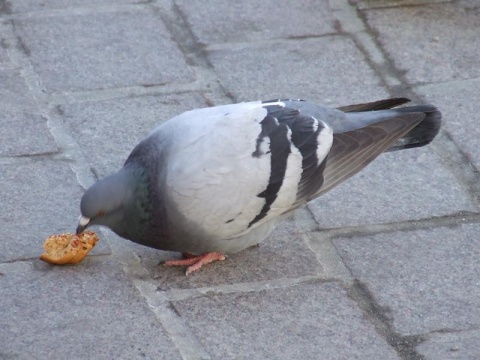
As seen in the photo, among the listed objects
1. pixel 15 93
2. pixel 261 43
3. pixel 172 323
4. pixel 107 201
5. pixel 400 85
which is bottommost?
pixel 15 93

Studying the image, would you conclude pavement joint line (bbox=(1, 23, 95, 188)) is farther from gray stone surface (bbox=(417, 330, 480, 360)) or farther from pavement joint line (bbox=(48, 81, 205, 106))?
gray stone surface (bbox=(417, 330, 480, 360))

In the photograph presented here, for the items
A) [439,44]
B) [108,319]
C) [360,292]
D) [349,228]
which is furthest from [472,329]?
[439,44]

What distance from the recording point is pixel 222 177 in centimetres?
391

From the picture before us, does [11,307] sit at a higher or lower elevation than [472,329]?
lower

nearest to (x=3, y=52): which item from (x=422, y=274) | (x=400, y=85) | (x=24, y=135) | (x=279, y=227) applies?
(x=24, y=135)

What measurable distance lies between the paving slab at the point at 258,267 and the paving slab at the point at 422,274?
0.55ft

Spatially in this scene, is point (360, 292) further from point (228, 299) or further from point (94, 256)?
point (94, 256)

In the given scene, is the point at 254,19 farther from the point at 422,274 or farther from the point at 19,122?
the point at 422,274

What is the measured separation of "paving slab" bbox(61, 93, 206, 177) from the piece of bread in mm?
631

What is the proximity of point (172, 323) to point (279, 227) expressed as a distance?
809 millimetres

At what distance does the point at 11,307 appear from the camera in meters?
3.89

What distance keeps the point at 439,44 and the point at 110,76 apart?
5.77 feet

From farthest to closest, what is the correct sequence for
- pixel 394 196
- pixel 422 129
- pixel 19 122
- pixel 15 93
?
1. pixel 15 93
2. pixel 19 122
3. pixel 394 196
4. pixel 422 129

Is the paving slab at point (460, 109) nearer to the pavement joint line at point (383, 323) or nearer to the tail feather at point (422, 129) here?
the tail feather at point (422, 129)
